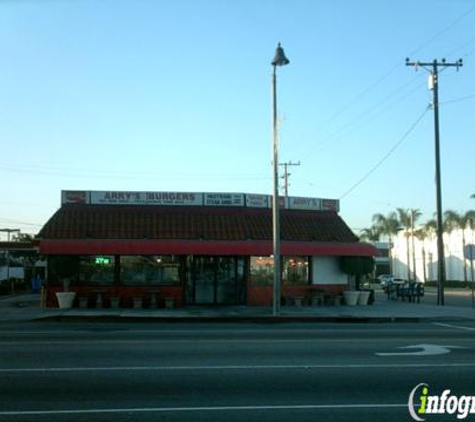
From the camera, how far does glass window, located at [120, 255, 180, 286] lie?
2797 centimetres

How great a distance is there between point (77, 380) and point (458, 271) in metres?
68.8

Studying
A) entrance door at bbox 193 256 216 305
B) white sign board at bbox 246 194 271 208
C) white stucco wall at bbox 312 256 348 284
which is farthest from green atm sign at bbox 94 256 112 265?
white stucco wall at bbox 312 256 348 284

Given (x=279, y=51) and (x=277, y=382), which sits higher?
(x=279, y=51)

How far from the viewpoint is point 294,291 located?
29.5m

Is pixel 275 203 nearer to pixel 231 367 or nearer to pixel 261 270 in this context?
pixel 261 270

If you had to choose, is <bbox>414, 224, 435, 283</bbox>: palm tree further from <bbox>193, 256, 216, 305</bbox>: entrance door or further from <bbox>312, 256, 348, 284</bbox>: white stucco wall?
<bbox>193, 256, 216, 305</bbox>: entrance door

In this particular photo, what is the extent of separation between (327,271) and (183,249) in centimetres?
720

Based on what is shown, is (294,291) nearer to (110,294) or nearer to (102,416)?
(110,294)

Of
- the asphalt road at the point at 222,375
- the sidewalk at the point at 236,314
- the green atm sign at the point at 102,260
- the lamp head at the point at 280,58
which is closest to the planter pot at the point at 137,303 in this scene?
the sidewalk at the point at 236,314

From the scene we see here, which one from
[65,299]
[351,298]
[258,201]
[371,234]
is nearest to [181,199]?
[258,201]

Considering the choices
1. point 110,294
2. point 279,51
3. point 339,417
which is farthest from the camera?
point 110,294

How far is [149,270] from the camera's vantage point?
28266 millimetres

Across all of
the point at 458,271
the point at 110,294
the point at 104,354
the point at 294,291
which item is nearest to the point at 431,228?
the point at 458,271

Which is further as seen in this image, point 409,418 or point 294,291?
point 294,291
